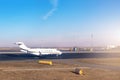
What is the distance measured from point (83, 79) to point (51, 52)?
89.0 metres

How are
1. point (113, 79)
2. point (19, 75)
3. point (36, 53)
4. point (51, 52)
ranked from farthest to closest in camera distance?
point (51, 52), point (36, 53), point (19, 75), point (113, 79)

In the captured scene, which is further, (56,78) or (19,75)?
(19,75)

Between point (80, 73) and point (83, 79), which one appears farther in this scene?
point (80, 73)

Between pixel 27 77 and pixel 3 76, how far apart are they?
3867 millimetres

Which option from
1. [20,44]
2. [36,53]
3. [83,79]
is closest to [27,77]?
[83,79]

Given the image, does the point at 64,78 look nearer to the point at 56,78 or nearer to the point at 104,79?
the point at 56,78

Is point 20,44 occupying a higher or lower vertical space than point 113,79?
higher

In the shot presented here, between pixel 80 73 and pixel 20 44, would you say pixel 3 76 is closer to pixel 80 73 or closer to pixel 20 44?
pixel 80 73

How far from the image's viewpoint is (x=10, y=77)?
38.6 m

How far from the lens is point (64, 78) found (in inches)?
1495

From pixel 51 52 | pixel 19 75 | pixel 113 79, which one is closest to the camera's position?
pixel 113 79

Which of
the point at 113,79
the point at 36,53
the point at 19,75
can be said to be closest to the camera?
the point at 113,79

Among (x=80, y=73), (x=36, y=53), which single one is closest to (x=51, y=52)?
(x=36, y=53)

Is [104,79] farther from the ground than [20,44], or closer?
closer
